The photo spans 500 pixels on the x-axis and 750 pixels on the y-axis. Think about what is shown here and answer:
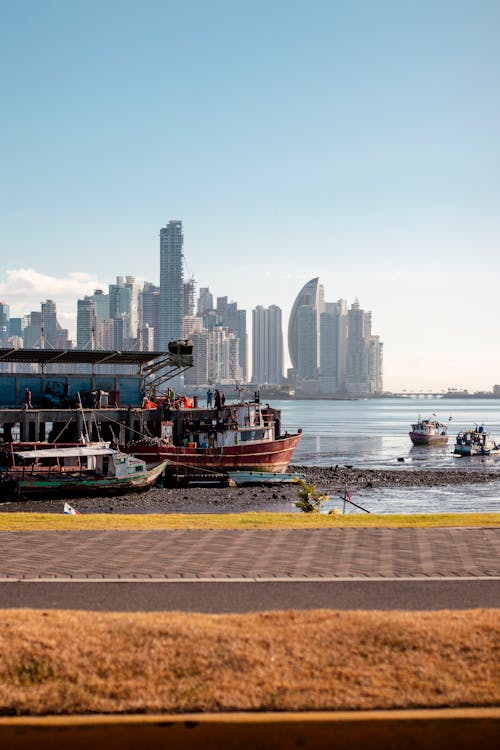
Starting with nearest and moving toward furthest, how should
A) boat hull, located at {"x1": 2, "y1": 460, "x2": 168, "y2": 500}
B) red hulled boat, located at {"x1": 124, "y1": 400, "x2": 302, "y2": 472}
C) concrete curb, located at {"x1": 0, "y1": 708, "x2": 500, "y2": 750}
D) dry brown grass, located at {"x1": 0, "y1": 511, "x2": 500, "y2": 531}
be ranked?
concrete curb, located at {"x1": 0, "y1": 708, "x2": 500, "y2": 750}, dry brown grass, located at {"x1": 0, "y1": 511, "x2": 500, "y2": 531}, boat hull, located at {"x1": 2, "y1": 460, "x2": 168, "y2": 500}, red hulled boat, located at {"x1": 124, "y1": 400, "x2": 302, "y2": 472}

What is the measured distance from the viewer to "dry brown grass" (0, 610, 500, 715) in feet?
20.2

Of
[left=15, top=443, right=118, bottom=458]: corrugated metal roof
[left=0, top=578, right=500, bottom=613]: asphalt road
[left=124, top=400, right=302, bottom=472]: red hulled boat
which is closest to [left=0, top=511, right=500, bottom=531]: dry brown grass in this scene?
[left=0, top=578, right=500, bottom=613]: asphalt road

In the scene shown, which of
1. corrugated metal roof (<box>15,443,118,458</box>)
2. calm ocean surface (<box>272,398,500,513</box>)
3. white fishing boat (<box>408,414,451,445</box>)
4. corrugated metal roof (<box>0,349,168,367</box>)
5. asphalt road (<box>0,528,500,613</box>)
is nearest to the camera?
asphalt road (<box>0,528,500,613</box>)

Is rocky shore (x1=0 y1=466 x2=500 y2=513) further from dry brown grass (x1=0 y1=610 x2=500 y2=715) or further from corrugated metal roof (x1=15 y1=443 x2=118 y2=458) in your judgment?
dry brown grass (x1=0 y1=610 x2=500 y2=715)

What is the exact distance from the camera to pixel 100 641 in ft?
22.8

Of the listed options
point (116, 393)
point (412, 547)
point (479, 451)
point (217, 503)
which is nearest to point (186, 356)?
point (116, 393)

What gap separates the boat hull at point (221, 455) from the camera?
56.4 m

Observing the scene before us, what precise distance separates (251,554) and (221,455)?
1762 inches

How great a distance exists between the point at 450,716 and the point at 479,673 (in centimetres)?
68

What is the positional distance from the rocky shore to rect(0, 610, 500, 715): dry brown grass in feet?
120

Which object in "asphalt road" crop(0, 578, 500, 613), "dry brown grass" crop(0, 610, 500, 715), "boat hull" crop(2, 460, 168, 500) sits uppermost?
"dry brown grass" crop(0, 610, 500, 715)

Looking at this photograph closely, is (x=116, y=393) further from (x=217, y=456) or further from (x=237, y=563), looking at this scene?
(x=237, y=563)

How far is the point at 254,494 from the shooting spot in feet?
175

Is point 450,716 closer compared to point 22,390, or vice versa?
point 450,716
